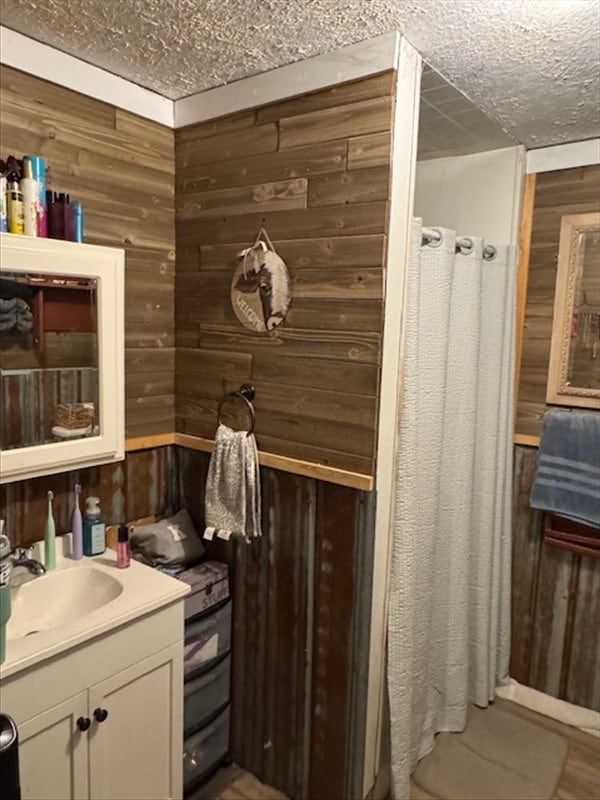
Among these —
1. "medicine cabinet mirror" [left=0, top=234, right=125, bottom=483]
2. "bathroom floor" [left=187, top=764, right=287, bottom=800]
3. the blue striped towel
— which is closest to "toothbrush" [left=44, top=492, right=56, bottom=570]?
"medicine cabinet mirror" [left=0, top=234, right=125, bottom=483]

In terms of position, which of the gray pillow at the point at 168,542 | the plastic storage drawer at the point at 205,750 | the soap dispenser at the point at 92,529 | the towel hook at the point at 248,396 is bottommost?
the plastic storage drawer at the point at 205,750

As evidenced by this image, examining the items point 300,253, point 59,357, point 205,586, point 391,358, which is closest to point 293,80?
point 300,253

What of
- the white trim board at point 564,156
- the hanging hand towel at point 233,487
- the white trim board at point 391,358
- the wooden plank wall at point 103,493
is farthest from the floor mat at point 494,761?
the white trim board at point 564,156

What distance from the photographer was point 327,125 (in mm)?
1621

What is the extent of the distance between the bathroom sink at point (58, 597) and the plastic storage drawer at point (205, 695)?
44 cm

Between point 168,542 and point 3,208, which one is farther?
point 168,542

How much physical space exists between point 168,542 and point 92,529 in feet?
0.83

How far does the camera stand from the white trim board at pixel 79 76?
5.09ft

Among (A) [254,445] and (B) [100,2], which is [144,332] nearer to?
(A) [254,445]

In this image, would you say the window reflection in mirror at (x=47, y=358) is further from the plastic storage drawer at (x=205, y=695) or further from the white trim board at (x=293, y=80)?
the plastic storage drawer at (x=205, y=695)

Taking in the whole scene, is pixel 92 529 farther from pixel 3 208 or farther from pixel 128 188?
pixel 128 188

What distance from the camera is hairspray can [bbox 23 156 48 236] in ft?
5.02

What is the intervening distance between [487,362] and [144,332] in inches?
49.7

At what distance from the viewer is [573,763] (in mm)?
2094
